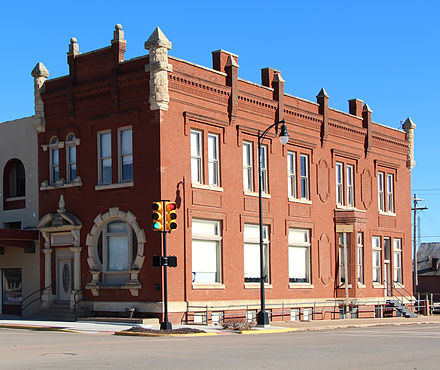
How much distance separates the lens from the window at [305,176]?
38656mm

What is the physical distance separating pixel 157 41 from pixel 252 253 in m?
10.7

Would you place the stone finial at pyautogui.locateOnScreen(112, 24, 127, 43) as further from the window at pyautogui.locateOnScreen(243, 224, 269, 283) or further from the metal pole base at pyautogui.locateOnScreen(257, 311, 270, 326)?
the metal pole base at pyautogui.locateOnScreen(257, 311, 270, 326)

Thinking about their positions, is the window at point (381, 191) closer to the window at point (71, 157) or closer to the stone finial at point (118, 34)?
the window at point (71, 157)

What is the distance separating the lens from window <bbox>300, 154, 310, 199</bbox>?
127ft

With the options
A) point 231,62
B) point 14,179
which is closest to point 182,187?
point 231,62

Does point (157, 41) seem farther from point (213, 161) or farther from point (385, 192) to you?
point (385, 192)

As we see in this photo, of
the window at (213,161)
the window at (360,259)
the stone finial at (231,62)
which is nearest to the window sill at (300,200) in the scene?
the window at (360,259)

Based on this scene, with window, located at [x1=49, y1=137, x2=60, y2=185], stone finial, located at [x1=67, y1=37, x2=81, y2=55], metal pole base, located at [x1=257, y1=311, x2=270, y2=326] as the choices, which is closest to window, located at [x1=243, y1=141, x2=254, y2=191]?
metal pole base, located at [x1=257, y1=311, x2=270, y2=326]

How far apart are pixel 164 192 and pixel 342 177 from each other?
14508mm

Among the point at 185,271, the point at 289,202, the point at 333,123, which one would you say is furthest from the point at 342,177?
the point at 185,271

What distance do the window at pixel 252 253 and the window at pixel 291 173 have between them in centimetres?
→ 309

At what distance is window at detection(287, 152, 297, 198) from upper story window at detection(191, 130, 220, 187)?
18.9 ft

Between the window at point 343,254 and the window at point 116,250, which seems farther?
the window at point 343,254

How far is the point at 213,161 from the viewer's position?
33062mm
